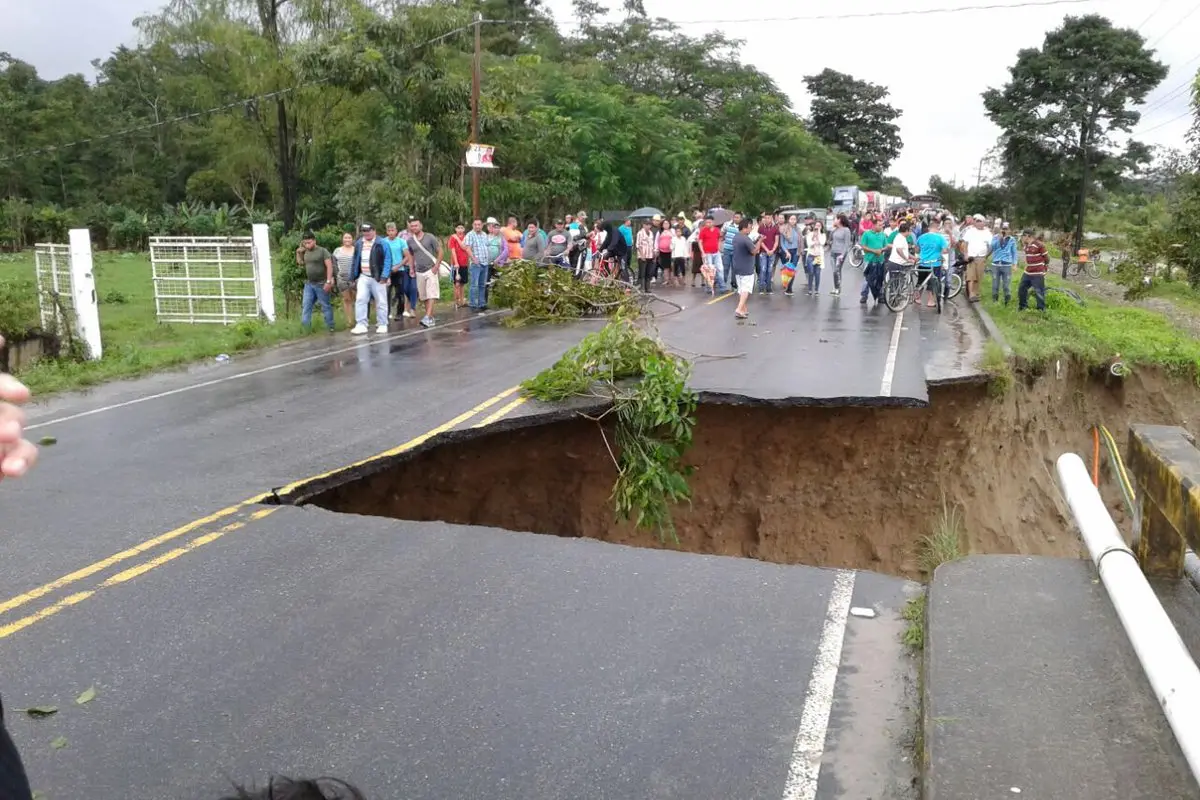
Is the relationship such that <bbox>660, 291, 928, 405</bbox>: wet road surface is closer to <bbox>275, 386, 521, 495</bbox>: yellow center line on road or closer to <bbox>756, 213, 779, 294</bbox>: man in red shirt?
<bbox>275, 386, 521, 495</bbox>: yellow center line on road

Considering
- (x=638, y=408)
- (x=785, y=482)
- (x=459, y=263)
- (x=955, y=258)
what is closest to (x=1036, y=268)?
(x=955, y=258)

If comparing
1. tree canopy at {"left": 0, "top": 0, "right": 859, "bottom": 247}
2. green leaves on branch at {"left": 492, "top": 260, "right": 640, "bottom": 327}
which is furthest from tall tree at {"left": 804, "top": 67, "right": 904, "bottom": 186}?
green leaves on branch at {"left": 492, "top": 260, "right": 640, "bottom": 327}

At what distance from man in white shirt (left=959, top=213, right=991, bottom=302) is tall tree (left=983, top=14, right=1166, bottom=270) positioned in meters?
39.4

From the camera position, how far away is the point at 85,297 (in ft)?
46.6

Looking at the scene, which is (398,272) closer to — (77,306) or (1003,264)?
(77,306)

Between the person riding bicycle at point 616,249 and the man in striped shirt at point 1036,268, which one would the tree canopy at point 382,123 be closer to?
the person riding bicycle at point 616,249

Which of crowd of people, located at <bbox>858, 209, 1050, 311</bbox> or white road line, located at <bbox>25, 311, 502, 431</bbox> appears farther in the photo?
crowd of people, located at <bbox>858, 209, 1050, 311</bbox>

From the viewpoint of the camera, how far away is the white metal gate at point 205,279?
17625mm

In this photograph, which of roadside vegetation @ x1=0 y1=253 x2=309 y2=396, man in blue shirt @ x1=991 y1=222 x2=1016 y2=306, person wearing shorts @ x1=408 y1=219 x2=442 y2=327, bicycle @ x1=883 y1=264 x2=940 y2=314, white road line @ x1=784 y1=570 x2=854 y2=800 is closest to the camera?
white road line @ x1=784 y1=570 x2=854 y2=800

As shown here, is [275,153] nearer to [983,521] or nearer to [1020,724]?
[983,521]

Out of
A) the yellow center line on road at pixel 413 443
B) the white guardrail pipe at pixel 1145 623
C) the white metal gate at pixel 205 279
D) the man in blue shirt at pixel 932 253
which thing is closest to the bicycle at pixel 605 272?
the man in blue shirt at pixel 932 253

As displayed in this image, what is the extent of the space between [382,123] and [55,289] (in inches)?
655

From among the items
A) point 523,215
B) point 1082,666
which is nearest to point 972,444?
point 1082,666

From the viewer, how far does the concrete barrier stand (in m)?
4.27
